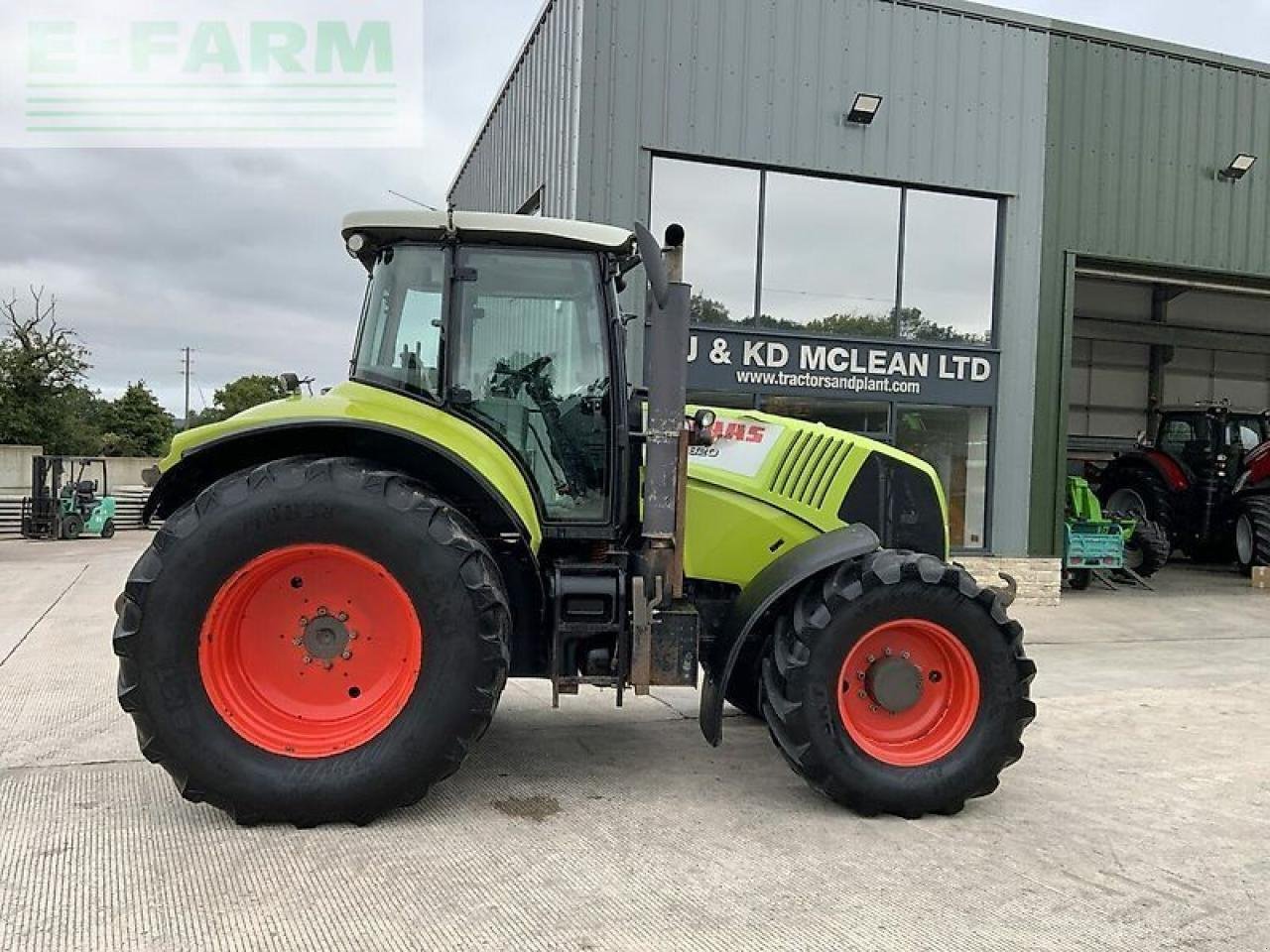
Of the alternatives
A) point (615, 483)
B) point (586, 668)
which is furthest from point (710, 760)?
point (615, 483)

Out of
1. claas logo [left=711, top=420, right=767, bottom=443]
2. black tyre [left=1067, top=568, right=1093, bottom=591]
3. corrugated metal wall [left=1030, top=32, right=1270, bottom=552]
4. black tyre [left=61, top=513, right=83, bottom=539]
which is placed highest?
corrugated metal wall [left=1030, top=32, right=1270, bottom=552]

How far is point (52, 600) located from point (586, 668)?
9015 mm

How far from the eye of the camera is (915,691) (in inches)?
172

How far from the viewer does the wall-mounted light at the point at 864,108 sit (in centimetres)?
1068

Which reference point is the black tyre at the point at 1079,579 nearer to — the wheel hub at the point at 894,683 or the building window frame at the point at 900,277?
the building window frame at the point at 900,277

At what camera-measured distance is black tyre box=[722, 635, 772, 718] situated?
181 inches

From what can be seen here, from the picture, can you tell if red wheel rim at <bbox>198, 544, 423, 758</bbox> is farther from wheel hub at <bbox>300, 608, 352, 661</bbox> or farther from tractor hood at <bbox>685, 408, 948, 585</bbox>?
tractor hood at <bbox>685, 408, 948, 585</bbox>

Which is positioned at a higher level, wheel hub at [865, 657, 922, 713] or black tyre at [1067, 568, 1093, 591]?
wheel hub at [865, 657, 922, 713]

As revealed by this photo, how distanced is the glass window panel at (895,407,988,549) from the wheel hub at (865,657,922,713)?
7745mm

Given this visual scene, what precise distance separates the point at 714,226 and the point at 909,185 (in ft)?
7.90

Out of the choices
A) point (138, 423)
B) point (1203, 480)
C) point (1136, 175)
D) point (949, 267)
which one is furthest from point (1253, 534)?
point (138, 423)

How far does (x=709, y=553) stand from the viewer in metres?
4.77

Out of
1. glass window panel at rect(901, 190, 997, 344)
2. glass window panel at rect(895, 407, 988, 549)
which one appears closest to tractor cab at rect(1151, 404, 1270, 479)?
glass window panel at rect(895, 407, 988, 549)

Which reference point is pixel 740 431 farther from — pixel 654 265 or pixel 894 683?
pixel 894 683
